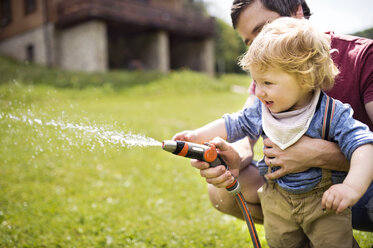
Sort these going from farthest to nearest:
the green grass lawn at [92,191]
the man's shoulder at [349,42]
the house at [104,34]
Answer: the house at [104,34] → the green grass lawn at [92,191] → the man's shoulder at [349,42]

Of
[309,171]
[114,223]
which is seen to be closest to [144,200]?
[114,223]

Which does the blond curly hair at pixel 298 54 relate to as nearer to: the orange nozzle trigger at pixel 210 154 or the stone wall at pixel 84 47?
the orange nozzle trigger at pixel 210 154

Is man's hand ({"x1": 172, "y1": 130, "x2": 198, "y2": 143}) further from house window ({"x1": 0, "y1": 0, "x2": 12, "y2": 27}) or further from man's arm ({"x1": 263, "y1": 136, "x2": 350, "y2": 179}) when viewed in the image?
house window ({"x1": 0, "y1": 0, "x2": 12, "y2": 27})

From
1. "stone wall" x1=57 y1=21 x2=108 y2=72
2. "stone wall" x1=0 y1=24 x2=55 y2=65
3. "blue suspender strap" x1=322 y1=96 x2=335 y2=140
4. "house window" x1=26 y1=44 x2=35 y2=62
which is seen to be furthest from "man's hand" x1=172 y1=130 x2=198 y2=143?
"house window" x1=26 y1=44 x2=35 y2=62

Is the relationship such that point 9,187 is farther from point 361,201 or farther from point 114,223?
point 361,201

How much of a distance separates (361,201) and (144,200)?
9.06 feet

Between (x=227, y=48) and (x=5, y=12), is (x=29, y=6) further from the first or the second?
(x=227, y=48)

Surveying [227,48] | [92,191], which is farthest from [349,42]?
[227,48]

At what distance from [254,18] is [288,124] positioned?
3.18 feet

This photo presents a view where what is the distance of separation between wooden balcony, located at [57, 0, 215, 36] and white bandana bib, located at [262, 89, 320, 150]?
649 inches

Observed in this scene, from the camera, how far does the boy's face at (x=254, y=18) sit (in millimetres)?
2430

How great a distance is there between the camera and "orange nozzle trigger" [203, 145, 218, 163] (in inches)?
72.2

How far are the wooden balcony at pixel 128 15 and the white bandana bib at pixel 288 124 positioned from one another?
54.1 feet

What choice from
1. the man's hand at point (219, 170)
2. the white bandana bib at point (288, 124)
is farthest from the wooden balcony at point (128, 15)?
the white bandana bib at point (288, 124)
